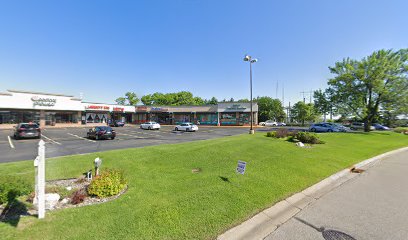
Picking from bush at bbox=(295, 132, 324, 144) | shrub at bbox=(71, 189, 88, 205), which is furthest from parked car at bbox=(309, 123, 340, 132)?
shrub at bbox=(71, 189, 88, 205)

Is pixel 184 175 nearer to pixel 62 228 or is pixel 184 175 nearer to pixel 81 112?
pixel 62 228

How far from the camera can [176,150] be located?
10492 millimetres

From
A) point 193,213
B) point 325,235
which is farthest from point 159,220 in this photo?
point 325,235

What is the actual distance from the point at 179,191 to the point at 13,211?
3834mm

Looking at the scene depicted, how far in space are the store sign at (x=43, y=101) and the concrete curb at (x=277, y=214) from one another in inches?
1656

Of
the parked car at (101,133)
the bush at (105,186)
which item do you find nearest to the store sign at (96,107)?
the parked car at (101,133)

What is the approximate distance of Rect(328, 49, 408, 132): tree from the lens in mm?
25781

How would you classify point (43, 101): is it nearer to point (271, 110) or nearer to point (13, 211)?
point (13, 211)

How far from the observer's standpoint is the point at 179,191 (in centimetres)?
552

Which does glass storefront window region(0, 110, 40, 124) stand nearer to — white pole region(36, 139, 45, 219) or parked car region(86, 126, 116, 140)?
parked car region(86, 126, 116, 140)

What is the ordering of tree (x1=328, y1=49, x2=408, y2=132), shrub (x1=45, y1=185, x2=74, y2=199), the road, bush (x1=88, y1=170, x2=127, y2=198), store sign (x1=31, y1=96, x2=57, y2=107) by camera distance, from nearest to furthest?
the road
bush (x1=88, y1=170, x2=127, y2=198)
shrub (x1=45, y1=185, x2=74, y2=199)
tree (x1=328, y1=49, x2=408, y2=132)
store sign (x1=31, y1=96, x2=57, y2=107)

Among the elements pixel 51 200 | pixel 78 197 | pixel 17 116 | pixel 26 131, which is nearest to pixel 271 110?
pixel 26 131

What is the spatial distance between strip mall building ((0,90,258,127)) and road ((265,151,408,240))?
134 ft

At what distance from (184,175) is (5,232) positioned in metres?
4.49
